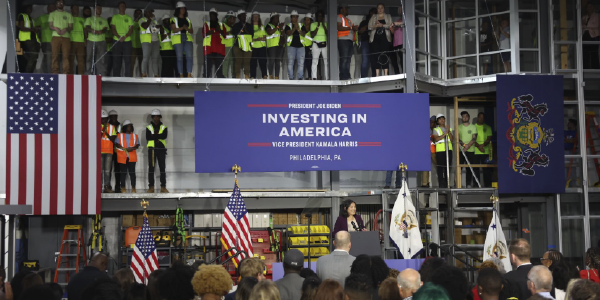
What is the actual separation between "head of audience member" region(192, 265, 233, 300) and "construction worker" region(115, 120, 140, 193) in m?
13.6

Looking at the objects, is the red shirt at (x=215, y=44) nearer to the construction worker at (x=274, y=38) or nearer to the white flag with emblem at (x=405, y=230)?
the construction worker at (x=274, y=38)

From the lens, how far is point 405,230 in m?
15.5

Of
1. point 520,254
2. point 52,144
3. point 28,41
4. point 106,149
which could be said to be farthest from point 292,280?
point 28,41

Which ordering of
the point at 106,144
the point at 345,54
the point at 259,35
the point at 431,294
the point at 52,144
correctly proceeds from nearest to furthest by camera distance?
1. the point at 431,294
2. the point at 52,144
3. the point at 106,144
4. the point at 259,35
5. the point at 345,54

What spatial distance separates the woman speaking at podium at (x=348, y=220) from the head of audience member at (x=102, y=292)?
259 inches

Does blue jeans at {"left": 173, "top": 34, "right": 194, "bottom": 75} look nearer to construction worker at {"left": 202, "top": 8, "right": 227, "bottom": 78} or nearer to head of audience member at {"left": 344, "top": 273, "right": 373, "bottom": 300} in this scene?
construction worker at {"left": 202, "top": 8, "right": 227, "bottom": 78}

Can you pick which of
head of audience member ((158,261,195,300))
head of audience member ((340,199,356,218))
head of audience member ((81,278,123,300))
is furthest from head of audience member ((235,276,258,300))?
head of audience member ((340,199,356,218))

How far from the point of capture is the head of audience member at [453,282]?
6.30 m

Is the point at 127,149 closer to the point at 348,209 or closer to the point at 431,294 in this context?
the point at 348,209

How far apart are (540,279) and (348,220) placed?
6.38 metres

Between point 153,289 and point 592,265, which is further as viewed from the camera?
point 592,265

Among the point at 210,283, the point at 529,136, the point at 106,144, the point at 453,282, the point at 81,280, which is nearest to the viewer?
the point at 210,283

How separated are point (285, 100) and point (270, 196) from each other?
339cm

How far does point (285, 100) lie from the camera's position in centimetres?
1730
